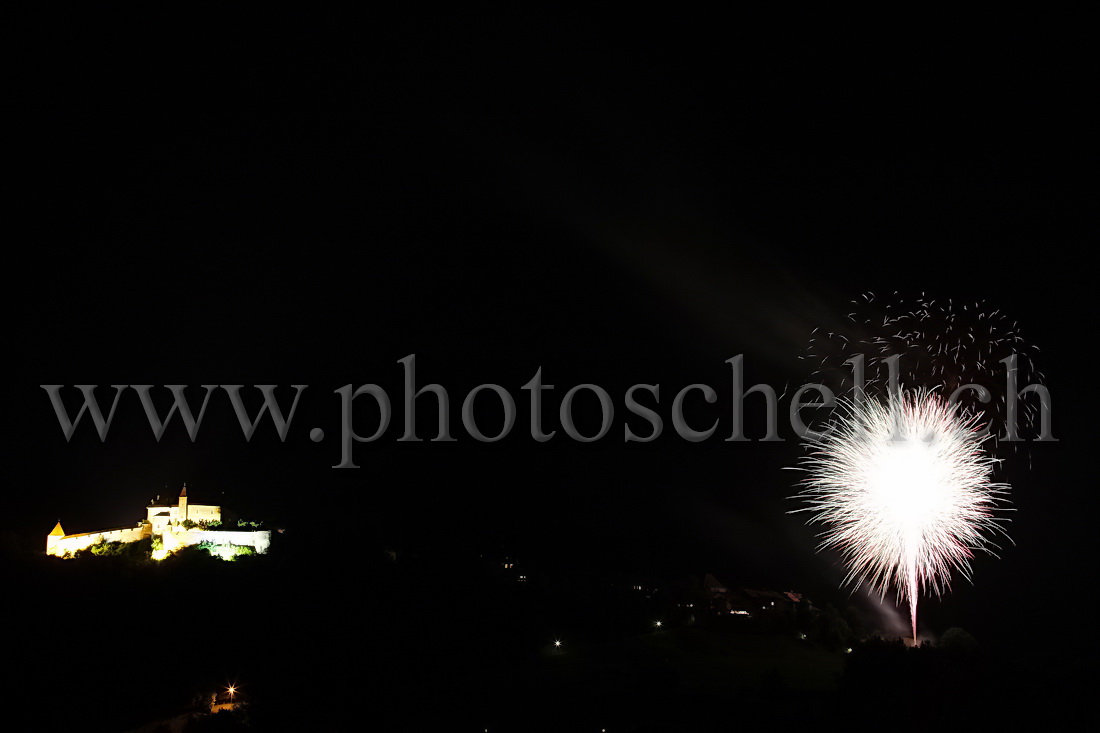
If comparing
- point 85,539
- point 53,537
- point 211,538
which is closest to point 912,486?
point 211,538

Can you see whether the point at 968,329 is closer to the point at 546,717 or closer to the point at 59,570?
the point at 546,717

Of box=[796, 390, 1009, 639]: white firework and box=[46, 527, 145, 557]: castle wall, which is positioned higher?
box=[796, 390, 1009, 639]: white firework

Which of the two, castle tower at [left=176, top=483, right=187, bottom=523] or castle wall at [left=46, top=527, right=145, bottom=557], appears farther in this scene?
castle tower at [left=176, top=483, right=187, bottom=523]

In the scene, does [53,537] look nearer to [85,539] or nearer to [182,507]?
[85,539]

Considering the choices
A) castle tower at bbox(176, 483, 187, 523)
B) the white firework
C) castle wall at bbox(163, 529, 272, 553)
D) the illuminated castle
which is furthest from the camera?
castle tower at bbox(176, 483, 187, 523)

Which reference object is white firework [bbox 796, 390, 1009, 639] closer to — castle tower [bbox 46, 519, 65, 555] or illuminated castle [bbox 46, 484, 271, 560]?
illuminated castle [bbox 46, 484, 271, 560]

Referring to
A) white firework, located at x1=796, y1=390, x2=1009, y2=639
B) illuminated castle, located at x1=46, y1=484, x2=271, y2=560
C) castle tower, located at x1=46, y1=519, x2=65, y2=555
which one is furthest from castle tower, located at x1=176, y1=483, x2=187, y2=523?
white firework, located at x1=796, y1=390, x2=1009, y2=639
